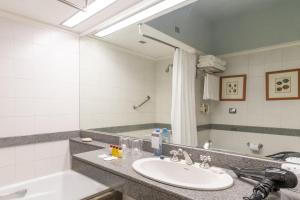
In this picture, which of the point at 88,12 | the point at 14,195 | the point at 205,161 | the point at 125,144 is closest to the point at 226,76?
the point at 205,161

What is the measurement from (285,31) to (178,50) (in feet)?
2.59

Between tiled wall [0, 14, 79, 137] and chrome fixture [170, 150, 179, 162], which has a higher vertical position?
tiled wall [0, 14, 79, 137]

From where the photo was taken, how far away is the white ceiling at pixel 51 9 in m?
1.71

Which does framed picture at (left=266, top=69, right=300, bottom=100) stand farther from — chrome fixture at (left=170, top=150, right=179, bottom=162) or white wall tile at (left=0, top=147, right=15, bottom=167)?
white wall tile at (left=0, top=147, right=15, bottom=167)

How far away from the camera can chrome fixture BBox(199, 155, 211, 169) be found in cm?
130

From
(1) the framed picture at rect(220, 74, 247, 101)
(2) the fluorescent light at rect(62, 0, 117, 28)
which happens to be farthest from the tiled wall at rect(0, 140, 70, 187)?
(1) the framed picture at rect(220, 74, 247, 101)

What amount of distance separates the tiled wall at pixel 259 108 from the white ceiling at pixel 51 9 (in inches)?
42.7

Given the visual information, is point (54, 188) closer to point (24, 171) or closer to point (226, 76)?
point (24, 171)

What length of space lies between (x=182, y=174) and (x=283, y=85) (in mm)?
871

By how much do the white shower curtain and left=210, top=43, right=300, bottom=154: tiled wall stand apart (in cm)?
21

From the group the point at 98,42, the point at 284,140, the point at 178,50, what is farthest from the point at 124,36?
the point at 284,140

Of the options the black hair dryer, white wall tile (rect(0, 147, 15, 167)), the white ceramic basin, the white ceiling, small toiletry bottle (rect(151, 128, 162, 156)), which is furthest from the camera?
white wall tile (rect(0, 147, 15, 167))

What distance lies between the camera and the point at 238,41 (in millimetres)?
1472

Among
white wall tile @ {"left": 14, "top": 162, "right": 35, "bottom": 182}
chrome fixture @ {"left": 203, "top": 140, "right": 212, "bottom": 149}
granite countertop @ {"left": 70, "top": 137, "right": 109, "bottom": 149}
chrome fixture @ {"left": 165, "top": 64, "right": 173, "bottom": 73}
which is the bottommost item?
white wall tile @ {"left": 14, "top": 162, "right": 35, "bottom": 182}
